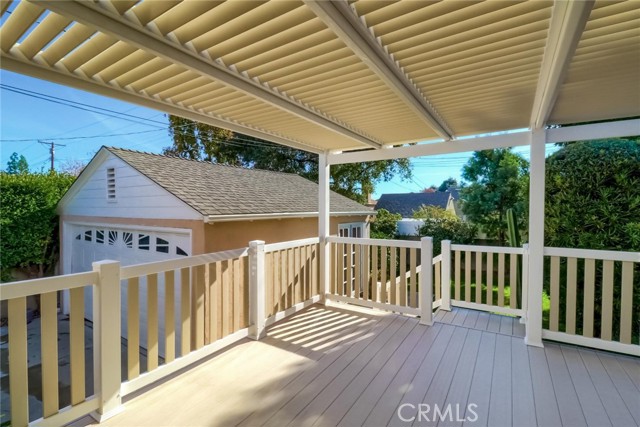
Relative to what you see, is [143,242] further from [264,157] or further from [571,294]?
[264,157]

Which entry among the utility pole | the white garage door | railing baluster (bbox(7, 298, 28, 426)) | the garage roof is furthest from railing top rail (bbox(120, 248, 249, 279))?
the utility pole

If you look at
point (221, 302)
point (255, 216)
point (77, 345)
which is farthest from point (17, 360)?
point (255, 216)

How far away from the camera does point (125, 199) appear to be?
6.33 metres

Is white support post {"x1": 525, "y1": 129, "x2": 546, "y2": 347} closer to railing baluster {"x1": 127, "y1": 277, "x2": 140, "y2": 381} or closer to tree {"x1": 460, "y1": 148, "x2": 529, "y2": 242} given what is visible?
railing baluster {"x1": 127, "y1": 277, "x2": 140, "y2": 381}

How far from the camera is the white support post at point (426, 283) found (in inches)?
148

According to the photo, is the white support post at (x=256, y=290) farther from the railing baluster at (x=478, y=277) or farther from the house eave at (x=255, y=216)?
the railing baluster at (x=478, y=277)

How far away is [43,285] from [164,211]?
12.9ft

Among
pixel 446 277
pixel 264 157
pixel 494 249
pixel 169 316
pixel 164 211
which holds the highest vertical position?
pixel 264 157

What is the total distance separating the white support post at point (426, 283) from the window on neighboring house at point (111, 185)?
6301mm

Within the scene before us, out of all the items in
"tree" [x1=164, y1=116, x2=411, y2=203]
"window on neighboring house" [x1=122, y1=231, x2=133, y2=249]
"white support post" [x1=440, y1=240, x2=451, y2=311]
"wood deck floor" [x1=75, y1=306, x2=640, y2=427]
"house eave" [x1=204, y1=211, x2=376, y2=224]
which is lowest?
"wood deck floor" [x1=75, y1=306, x2=640, y2=427]

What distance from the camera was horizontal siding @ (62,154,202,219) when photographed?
18.2 ft

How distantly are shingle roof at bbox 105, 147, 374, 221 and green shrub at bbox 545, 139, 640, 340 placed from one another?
15.7ft

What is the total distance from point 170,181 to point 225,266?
358 cm

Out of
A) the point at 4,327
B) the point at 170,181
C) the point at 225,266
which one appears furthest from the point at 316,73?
the point at 4,327
